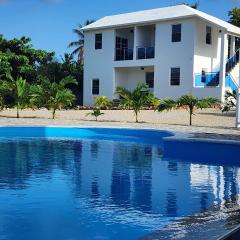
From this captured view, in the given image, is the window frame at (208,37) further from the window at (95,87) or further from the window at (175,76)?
the window at (95,87)

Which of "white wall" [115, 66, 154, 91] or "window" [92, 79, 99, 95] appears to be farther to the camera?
"window" [92, 79, 99, 95]

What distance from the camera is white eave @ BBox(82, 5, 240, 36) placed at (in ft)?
91.6

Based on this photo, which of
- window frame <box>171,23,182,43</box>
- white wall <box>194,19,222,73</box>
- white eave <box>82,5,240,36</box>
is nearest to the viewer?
white eave <box>82,5,240,36</box>

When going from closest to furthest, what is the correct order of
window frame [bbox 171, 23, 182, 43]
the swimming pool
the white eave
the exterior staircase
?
the swimming pool, the white eave, the exterior staircase, window frame [bbox 171, 23, 182, 43]

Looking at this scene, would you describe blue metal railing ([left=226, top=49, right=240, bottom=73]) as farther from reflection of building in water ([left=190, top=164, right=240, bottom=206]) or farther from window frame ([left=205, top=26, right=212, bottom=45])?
reflection of building in water ([left=190, top=164, right=240, bottom=206])

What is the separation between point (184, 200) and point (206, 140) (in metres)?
4.64

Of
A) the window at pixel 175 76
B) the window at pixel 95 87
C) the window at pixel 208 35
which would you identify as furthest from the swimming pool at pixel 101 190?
the window at pixel 95 87

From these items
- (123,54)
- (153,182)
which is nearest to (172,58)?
(123,54)

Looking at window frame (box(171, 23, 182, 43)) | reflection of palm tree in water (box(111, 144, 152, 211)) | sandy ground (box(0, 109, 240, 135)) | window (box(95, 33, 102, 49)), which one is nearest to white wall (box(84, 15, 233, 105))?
window frame (box(171, 23, 182, 43))

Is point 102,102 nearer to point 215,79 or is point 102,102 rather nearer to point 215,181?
point 215,79

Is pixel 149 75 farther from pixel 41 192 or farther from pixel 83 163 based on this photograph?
pixel 41 192

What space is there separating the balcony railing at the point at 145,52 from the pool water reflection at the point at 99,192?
17841 mm

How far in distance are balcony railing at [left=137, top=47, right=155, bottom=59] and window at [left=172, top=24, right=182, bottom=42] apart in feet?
5.97

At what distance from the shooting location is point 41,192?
24.1 feet
